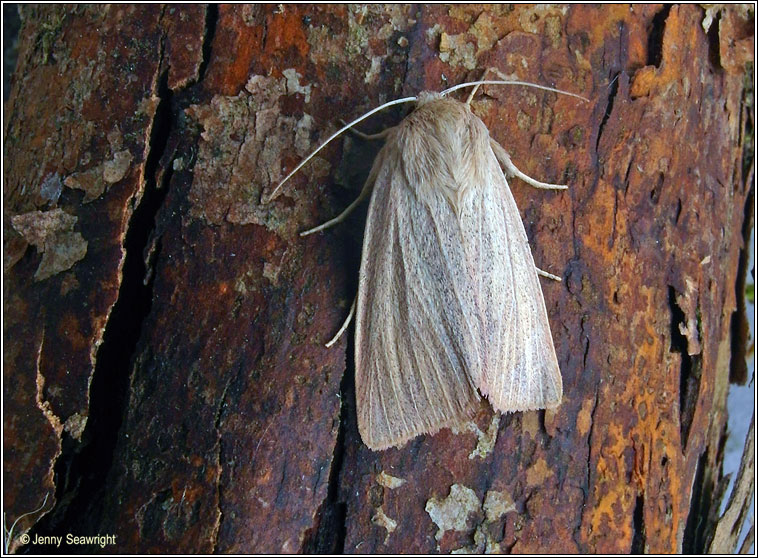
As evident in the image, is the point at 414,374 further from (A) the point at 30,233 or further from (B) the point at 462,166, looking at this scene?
(A) the point at 30,233

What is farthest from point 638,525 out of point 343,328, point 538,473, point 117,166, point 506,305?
point 117,166

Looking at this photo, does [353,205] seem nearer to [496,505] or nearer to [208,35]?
[208,35]

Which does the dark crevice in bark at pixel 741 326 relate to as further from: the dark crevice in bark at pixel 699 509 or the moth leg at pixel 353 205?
the moth leg at pixel 353 205

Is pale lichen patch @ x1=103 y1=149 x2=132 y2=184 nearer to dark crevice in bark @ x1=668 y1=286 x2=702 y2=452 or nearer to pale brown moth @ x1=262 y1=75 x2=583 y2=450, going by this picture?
pale brown moth @ x1=262 y1=75 x2=583 y2=450

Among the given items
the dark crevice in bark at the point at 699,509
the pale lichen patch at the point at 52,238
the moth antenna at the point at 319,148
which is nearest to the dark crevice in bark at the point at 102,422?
the pale lichen patch at the point at 52,238

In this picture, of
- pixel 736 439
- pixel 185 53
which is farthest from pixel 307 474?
pixel 736 439

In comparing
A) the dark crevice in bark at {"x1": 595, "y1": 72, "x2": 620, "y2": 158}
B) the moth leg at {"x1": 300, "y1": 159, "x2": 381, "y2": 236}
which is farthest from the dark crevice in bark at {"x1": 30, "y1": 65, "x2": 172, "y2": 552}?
the dark crevice in bark at {"x1": 595, "y1": 72, "x2": 620, "y2": 158}
